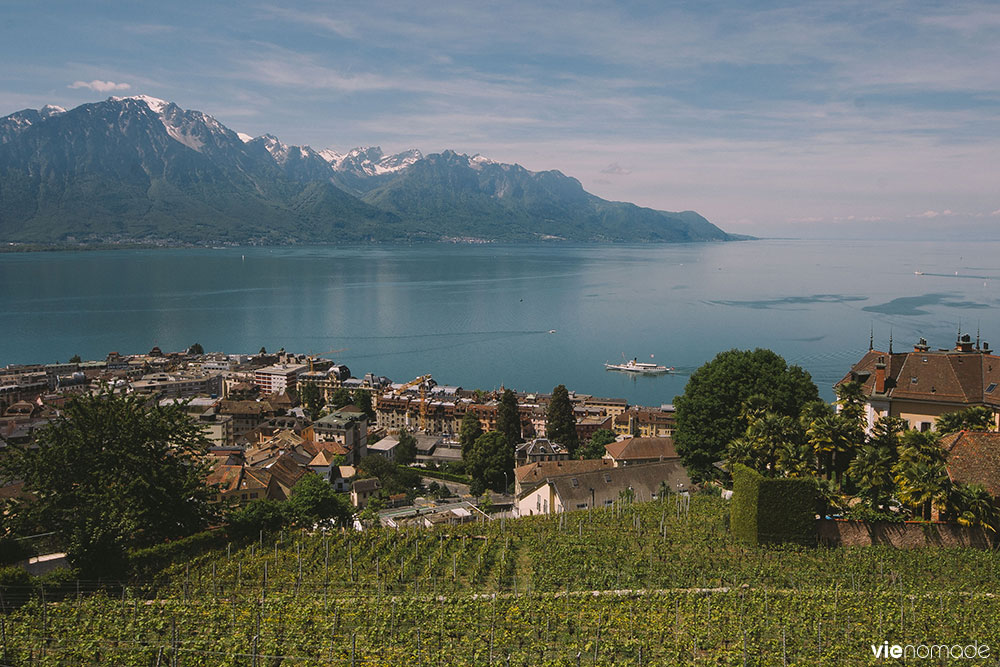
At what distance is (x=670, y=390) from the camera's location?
81.6m

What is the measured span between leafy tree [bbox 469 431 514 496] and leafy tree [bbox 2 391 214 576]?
27.1m

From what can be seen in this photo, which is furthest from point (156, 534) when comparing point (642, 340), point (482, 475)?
point (642, 340)

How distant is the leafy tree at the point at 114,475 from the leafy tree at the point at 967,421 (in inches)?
801

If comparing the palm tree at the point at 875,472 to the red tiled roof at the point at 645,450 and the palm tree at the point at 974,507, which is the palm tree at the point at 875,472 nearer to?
the palm tree at the point at 974,507

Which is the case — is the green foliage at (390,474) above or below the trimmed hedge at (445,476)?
above

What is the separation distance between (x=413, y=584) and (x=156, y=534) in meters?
6.54

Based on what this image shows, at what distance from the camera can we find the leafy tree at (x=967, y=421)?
796 inches

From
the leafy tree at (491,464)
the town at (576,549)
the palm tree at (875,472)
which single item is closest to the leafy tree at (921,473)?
the town at (576,549)

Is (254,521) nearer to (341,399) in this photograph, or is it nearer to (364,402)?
(364,402)

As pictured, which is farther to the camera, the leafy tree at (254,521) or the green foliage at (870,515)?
the leafy tree at (254,521)

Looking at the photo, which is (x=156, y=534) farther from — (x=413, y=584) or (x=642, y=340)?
(x=642, y=340)

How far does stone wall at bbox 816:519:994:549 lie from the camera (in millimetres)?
15781

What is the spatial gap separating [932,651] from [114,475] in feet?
52.9

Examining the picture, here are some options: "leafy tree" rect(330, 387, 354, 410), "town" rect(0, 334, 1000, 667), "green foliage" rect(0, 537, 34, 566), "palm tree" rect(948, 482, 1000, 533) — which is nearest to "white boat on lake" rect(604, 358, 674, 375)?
"leafy tree" rect(330, 387, 354, 410)
